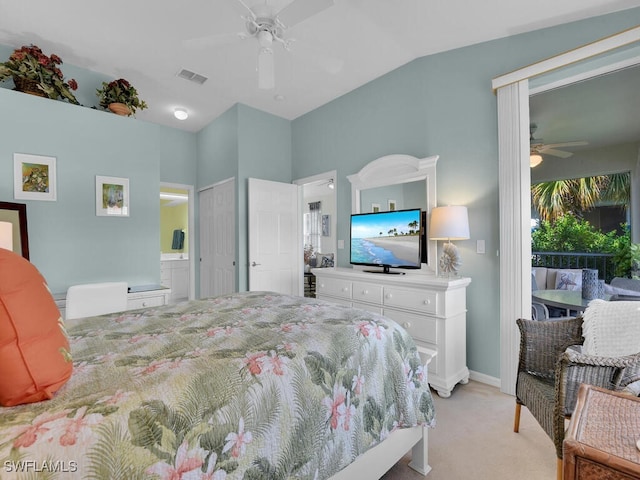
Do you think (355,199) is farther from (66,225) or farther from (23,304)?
(23,304)

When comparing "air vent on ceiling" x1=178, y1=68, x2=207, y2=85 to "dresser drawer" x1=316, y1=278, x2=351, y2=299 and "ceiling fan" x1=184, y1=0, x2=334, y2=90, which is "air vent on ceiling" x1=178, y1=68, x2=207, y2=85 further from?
"dresser drawer" x1=316, y1=278, x2=351, y2=299

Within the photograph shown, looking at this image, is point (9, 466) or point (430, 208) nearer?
point (9, 466)

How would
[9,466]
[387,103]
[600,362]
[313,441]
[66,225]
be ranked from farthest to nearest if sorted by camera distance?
1. [387,103]
2. [66,225]
3. [600,362]
4. [313,441]
5. [9,466]

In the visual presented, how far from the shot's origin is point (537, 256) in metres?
2.54

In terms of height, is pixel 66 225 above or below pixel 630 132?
below

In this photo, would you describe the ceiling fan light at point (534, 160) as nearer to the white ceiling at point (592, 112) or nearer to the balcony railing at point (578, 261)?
the white ceiling at point (592, 112)

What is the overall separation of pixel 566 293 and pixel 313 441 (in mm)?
2427

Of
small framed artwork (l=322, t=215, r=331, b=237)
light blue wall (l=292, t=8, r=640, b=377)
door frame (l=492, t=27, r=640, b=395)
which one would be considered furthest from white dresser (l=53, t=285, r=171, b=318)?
small framed artwork (l=322, t=215, r=331, b=237)

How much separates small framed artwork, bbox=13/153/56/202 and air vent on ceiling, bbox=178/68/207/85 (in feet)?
5.14

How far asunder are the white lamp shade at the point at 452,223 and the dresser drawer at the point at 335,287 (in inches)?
40.9

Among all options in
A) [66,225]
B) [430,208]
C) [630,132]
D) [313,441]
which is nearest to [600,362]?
[313,441]

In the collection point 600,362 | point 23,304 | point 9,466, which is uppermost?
point 23,304

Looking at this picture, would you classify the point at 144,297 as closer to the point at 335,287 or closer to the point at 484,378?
the point at 335,287

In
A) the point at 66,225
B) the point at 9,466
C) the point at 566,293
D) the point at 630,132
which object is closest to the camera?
the point at 9,466
